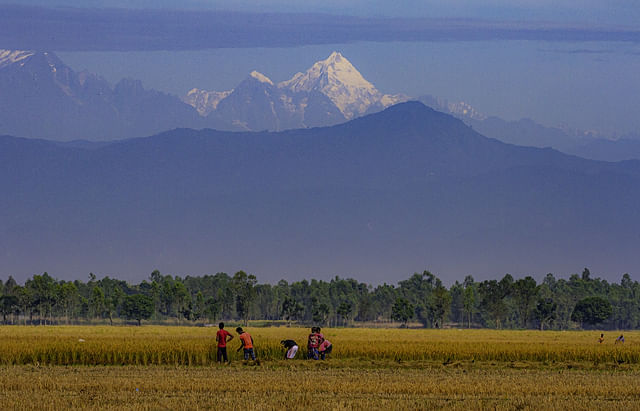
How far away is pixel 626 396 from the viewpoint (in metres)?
28.6

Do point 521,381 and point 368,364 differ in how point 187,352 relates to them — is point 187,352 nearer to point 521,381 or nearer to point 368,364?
point 368,364

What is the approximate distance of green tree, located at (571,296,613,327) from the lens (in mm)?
192250

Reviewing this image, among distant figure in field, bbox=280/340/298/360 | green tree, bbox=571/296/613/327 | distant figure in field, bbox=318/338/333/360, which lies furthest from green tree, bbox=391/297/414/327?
distant figure in field, bbox=280/340/298/360

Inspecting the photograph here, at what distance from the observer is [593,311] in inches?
7589

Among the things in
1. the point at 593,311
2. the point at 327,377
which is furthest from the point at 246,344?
the point at 593,311

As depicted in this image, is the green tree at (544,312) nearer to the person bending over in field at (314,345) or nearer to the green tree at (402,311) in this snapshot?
the green tree at (402,311)

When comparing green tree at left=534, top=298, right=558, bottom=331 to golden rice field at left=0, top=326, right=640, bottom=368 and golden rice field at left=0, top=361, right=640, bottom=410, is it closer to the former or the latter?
golden rice field at left=0, top=326, right=640, bottom=368

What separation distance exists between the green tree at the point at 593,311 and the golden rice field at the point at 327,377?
15119 cm

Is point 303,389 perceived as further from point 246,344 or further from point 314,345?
point 314,345

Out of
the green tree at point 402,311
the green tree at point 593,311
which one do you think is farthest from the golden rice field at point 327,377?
the green tree at point 593,311

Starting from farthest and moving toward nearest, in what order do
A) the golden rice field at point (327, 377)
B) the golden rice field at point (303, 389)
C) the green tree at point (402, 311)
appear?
the green tree at point (402, 311)
the golden rice field at point (327, 377)
the golden rice field at point (303, 389)

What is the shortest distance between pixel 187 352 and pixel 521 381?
14.9 metres

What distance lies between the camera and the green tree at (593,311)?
19225 cm

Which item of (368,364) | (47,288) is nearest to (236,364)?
(368,364)
